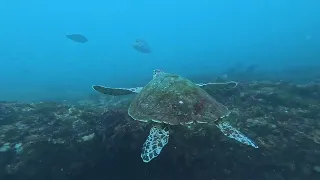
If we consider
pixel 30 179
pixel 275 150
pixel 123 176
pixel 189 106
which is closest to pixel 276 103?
pixel 275 150

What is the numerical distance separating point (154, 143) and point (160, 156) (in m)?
0.86

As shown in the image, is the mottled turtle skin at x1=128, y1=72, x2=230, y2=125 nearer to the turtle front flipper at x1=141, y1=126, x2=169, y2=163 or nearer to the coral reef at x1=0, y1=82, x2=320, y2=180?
the turtle front flipper at x1=141, y1=126, x2=169, y2=163

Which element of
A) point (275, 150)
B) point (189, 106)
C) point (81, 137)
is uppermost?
point (189, 106)

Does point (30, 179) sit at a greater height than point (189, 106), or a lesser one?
lesser

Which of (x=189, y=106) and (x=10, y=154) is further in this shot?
(x=10, y=154)

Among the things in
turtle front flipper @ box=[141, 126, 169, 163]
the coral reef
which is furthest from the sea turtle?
the coral reef

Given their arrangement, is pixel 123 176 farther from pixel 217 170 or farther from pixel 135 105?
pixel 217 170

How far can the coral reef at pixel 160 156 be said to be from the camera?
15.8 ft

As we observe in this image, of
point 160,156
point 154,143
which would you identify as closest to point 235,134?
point 154,143

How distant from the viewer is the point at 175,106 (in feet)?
14.7

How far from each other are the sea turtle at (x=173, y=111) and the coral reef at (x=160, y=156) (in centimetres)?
71

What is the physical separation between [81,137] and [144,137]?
50.6 inches

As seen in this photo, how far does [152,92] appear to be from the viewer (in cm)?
506

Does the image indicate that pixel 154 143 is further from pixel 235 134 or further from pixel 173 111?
pixel 235 134
